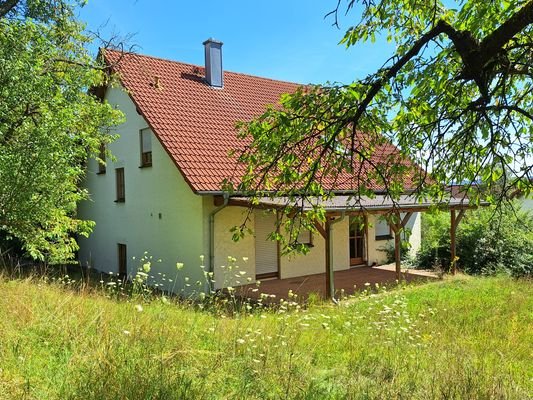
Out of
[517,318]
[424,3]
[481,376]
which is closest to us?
[481,376]

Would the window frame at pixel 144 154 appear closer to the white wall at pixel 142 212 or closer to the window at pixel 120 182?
the white wall at pixel 142 212

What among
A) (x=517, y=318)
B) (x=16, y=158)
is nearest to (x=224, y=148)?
(x=16, y=158)

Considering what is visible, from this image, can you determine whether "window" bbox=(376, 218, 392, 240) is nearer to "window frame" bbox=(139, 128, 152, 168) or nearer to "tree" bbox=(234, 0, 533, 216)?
"window frame" bbox=(139, 128, 152, 168)

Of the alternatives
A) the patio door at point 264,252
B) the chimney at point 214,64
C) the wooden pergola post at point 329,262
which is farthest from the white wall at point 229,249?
the chimney at point 214,64

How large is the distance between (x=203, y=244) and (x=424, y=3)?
8.20 metres

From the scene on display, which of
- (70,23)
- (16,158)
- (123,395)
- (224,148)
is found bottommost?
(123,395)

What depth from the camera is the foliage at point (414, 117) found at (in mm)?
3908

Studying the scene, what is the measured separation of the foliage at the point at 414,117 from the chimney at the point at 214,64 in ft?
37.0

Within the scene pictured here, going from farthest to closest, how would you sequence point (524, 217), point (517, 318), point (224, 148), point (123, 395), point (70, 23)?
point (524, 217)
point (224, 148)
point (70, 23)
point (517, 318)
point (123, 395)

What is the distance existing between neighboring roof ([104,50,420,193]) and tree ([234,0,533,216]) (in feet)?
17.8

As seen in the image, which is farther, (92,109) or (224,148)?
(224,148)

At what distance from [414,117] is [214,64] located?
1272 cm

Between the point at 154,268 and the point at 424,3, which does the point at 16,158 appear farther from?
the point at 154,268

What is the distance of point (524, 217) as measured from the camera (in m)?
15.5
